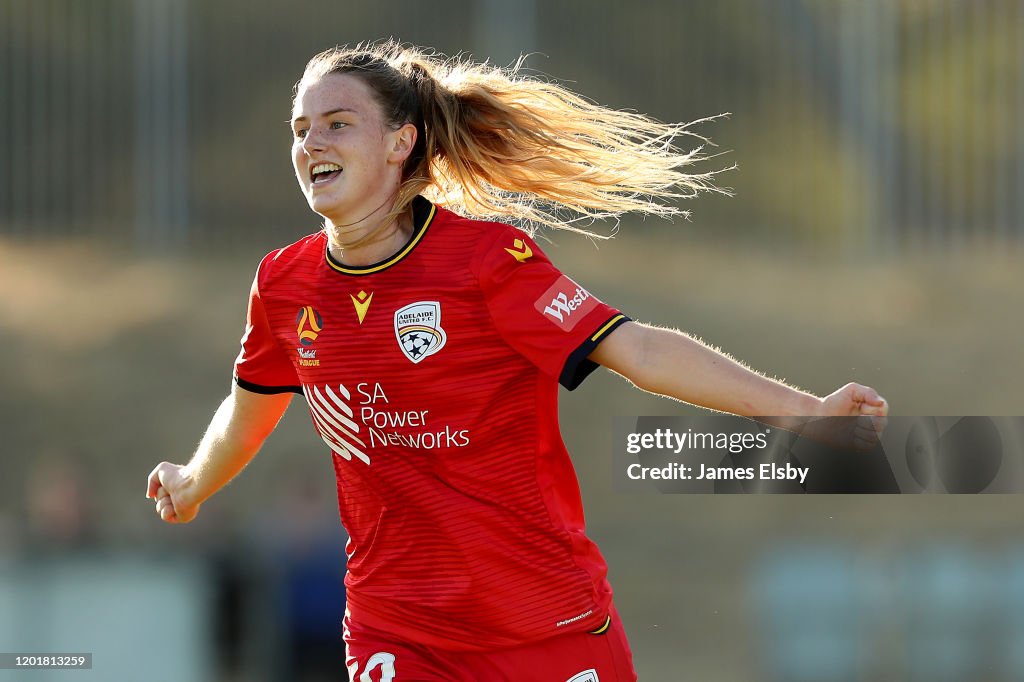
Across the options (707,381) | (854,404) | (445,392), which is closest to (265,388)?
(445,392)

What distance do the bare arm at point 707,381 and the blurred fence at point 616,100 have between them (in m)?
10.5

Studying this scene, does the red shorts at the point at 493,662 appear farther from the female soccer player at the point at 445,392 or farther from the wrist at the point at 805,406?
the wrist at the point at 805,406

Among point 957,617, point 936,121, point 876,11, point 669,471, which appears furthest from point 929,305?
point 669,471

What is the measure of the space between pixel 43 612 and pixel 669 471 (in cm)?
468

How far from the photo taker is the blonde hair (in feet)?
11.9

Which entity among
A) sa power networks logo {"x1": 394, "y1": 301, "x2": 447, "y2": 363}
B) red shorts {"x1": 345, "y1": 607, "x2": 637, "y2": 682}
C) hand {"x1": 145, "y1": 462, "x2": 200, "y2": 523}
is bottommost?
red shorts {"x1": 345, "y1": 607, "x2": 637, "y2": 682}

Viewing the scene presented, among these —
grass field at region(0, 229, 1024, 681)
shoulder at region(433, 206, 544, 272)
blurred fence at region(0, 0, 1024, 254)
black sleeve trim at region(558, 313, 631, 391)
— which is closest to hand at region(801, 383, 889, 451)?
black sleeve trim at region(558, 313, 631, 391)

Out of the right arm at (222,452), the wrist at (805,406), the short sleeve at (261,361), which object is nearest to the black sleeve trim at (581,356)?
the wrist at (805,406)

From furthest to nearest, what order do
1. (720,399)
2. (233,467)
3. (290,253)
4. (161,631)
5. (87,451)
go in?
(87,451), (161,631), (233,467), (290,253), (720,399)

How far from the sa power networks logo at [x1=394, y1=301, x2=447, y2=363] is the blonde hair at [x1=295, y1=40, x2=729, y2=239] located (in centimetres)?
32

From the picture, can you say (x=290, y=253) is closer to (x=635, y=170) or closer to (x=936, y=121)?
(x=635, y=170)

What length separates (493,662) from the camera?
11.0 ft

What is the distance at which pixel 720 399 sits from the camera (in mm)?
3195

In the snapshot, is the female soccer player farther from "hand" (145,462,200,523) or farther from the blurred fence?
the blurred fence
